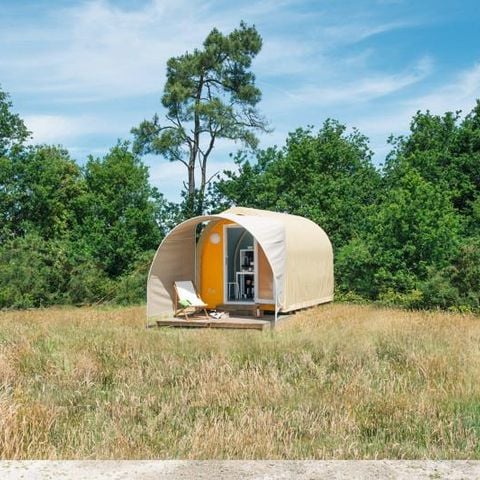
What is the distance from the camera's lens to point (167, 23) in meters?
14.1

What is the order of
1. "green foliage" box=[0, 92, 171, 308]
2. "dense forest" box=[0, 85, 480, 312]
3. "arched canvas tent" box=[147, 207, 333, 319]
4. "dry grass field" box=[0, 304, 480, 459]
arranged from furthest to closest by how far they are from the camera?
"green foliage" box=[0, 92, 171, 308] → "dense forest" box=[0, 85, 480, 312] → "arched canvas tent" box=[147, 207, 333, 319] → "dry grass field" box=[0, 304, 480, 459]

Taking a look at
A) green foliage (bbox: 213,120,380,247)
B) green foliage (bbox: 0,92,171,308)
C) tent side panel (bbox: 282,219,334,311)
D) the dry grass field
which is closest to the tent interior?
tent side panel (bbox: 282,219,334,311)

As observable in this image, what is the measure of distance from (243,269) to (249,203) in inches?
347

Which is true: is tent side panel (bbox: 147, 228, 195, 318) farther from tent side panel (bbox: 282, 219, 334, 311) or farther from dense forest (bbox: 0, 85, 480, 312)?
dense forest (bbox: 0, 85, 480, 312)

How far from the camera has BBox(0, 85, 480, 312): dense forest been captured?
59.7 ft

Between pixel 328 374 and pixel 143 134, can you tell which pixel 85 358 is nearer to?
pixel 328 374

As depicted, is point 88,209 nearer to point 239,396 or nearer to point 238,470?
point 239,396

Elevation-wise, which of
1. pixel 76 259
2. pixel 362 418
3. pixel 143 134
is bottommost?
pixel 362 418

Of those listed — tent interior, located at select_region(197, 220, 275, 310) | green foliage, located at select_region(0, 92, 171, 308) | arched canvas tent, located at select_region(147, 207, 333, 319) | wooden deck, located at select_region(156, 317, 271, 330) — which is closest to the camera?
wooden deck, located at select_region(156, 317, 271, 330)

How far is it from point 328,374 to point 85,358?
2.97 meters

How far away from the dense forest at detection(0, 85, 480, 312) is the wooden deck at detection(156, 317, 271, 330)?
205 inches

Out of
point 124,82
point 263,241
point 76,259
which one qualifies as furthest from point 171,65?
point 263,241

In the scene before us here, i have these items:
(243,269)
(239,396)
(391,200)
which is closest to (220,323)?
(243,269)

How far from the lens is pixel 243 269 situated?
16.0 metres
